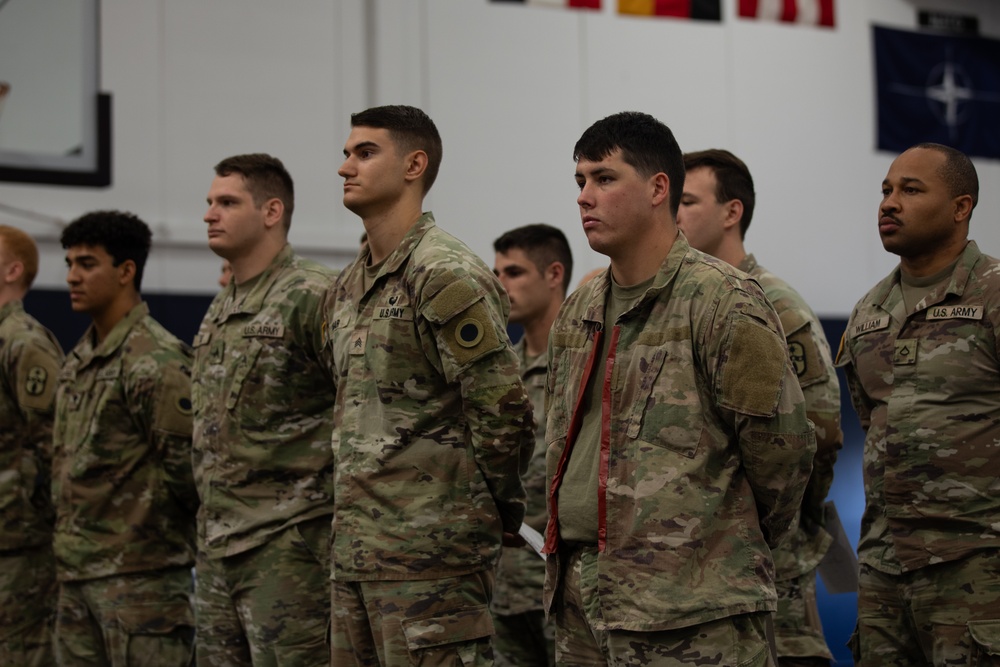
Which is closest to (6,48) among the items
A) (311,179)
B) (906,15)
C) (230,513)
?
(311,179)

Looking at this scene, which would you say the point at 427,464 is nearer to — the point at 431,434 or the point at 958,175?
the point at 431,434

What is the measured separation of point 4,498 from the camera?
4.28 metres

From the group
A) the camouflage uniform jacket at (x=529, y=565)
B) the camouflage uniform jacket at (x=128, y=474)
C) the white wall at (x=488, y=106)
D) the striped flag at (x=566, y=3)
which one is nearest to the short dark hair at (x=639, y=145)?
the camouflage uniform jacket at (x=529, y=565)

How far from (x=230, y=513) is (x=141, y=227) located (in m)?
1.43

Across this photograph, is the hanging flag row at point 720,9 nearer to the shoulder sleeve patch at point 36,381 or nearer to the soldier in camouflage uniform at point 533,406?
the soldier in camouflage uniform at point 533,406

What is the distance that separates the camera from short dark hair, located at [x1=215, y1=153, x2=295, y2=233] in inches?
147

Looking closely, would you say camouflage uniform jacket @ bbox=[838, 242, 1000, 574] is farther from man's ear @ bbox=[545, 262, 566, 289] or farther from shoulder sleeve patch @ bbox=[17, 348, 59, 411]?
shoulder sleeve patch @ bbox=[17, 348, 59, 411]

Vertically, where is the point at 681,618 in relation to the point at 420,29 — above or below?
below

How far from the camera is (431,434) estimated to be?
277 centimetres

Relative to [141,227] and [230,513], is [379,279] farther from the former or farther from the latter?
[141,227]

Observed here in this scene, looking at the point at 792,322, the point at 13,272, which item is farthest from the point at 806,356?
the point at 13,272

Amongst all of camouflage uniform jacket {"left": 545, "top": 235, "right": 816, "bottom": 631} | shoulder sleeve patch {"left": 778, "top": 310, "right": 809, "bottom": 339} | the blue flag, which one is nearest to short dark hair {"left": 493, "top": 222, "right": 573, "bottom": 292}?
shoulder sleeve patch {"left": 778, "top": 310, "right": 809, "bottom": 339}

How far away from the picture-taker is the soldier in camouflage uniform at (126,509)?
151 inches

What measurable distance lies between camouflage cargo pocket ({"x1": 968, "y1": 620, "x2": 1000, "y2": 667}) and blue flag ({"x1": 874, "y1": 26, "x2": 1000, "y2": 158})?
800cm
